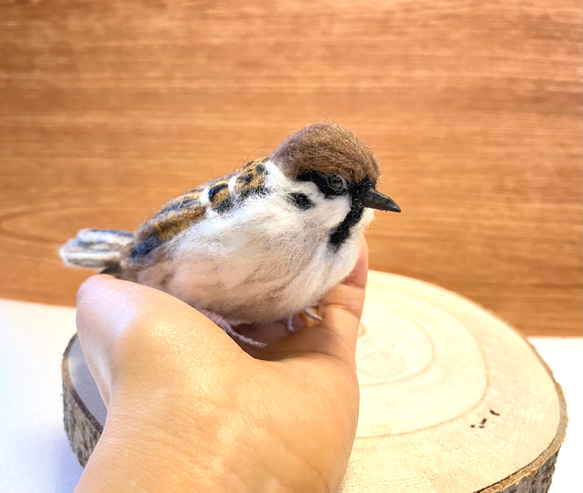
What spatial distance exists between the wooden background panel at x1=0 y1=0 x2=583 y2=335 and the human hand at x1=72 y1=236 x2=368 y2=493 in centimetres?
110

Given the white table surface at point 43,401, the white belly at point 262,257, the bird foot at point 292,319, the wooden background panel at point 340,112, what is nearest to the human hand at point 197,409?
the white belly at point 262,257

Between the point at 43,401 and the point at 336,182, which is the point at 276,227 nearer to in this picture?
the point at 336,182

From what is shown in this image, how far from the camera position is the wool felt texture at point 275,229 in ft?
2.86

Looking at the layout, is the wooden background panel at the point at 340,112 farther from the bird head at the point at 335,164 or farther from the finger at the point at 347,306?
the bird head at the point at 335,164

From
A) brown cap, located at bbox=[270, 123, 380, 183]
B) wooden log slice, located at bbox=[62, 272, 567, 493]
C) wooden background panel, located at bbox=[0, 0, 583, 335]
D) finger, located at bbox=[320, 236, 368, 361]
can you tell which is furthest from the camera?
wooden background panel, located at bbox=[0, 0, 583, 335]

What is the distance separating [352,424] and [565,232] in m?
1.72

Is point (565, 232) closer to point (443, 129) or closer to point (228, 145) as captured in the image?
point (443, 129)

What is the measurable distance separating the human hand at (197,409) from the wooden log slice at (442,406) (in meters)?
0.20

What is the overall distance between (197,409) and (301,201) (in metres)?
0.41

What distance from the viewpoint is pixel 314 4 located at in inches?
71.0

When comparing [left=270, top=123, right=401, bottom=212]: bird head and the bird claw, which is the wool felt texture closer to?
[left=270, top=123, right=401, bottom=212]: bird head

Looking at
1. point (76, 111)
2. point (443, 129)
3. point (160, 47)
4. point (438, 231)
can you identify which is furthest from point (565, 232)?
point (76, 111)

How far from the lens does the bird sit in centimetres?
87

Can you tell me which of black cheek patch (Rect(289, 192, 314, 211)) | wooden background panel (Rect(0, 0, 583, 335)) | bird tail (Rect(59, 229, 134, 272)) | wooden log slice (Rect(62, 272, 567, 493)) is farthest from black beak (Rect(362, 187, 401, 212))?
wooden background panel (Rect(0, 0, 583, 335))
